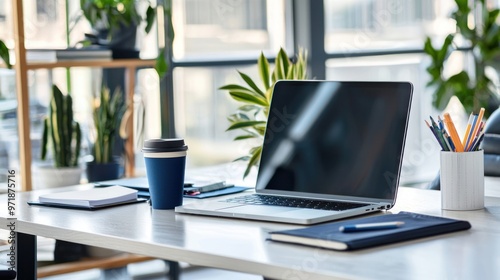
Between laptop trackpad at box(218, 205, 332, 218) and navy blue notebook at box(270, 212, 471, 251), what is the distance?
0.10 meters

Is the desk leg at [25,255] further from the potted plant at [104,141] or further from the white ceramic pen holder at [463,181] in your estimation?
the potted plant at [104,141]

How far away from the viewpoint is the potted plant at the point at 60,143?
3.39m

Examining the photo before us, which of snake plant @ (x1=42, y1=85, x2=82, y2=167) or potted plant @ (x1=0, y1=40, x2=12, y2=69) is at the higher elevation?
potted plant @ (x1=0, y1=40, x2=12, y2=69)

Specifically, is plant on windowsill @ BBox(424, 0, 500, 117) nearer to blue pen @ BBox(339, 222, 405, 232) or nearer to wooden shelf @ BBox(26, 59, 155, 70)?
wooden shelf @ BBox(26, 59, 155, 70)

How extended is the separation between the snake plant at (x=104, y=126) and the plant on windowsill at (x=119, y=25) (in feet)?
0.67

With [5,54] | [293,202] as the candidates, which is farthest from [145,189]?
[5,54]

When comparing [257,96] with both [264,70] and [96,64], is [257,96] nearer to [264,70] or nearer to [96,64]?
[264,70]

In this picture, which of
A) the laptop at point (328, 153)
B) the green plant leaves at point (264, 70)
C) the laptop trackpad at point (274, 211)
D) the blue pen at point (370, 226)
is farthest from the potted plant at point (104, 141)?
the blue pen at point (370, 226)

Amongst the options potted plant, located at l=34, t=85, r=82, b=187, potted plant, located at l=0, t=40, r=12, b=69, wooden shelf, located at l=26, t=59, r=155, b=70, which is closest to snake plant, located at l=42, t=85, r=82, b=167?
potted plant, located at l=34, t=85, r=82, b=187

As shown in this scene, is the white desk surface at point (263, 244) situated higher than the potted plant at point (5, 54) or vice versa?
the potted plant at point (5, 54)

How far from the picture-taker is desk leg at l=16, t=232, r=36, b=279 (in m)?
1.91

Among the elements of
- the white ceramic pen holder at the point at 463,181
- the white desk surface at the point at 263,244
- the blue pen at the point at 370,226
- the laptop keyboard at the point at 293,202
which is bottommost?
the white desk surface at the point at 263,244

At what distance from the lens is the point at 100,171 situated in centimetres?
350

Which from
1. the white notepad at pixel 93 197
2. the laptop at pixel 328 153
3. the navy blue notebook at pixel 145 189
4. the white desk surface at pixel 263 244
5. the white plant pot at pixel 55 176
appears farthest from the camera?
the white plant pot at pixel 55 176
